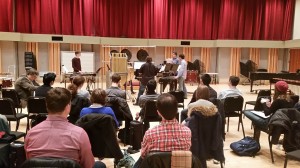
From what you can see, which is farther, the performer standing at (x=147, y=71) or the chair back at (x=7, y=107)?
the performer standing at (x=147, y=71)

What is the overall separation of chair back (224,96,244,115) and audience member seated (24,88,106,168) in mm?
3632

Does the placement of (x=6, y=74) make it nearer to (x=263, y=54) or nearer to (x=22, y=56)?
(x=22, y=56)

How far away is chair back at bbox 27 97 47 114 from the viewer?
4.88 m

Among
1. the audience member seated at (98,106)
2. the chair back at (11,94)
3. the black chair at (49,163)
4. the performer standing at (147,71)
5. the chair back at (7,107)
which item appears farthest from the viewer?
the performer standing at (147,71)

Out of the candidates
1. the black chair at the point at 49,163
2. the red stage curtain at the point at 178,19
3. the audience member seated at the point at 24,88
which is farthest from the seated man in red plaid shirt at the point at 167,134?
the red stage curtain at the point at 178,19

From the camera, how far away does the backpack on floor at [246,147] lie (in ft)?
15.4

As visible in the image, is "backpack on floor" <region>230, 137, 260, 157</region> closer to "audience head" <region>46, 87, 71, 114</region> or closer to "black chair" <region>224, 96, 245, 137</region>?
"black chair" <region>224, 96, 245, 137</region>

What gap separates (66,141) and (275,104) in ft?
10.7

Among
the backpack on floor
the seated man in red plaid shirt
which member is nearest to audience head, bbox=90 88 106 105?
the seated man in red plaid shirt

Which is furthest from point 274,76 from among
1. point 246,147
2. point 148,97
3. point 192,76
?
point 148,97

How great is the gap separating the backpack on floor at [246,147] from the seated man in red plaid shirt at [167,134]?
256cm

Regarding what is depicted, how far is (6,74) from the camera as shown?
41.2 feet

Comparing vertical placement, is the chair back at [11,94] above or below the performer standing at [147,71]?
below

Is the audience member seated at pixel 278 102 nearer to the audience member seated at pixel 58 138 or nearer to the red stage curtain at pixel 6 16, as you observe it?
the audience member seated at pixel 58 138
